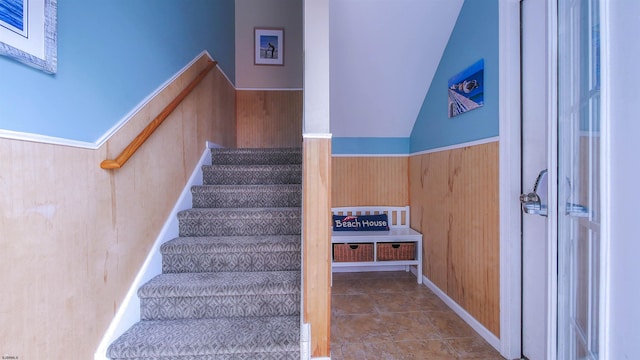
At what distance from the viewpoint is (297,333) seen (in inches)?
59.4

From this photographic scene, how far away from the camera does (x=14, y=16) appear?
947 mm

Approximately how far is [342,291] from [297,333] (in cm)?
137

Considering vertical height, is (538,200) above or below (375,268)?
above

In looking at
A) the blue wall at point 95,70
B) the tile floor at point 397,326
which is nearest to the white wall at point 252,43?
the blue wall at point 95,70

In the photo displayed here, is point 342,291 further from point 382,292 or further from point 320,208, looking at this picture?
point 320,208

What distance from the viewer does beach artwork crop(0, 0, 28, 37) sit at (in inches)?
36.0

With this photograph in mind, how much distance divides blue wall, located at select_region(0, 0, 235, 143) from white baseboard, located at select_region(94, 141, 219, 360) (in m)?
0.79

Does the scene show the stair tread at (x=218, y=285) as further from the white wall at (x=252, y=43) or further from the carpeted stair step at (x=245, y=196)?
the white wall at (x=252, y=43)

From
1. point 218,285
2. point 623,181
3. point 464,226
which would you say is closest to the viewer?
point 623,181

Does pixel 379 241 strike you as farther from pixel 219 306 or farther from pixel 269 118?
pixel 269 118

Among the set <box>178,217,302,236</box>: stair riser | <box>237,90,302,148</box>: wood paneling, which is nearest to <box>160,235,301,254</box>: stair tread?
<box>178,217,302,236</box>: stair riser

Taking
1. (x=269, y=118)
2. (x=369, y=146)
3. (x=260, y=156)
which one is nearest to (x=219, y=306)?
(x=260, y=156)

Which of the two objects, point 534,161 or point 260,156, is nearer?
point 534,161

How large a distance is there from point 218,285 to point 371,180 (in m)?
2.23
